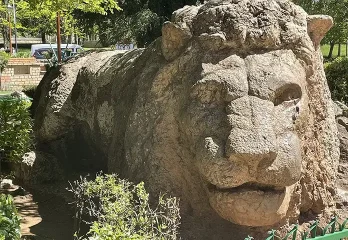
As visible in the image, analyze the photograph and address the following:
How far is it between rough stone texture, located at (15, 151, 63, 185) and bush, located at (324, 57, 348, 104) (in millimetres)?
5536

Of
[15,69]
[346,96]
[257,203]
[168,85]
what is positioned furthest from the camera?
[15,69]

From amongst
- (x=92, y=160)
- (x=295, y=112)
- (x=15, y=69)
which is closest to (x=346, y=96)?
(x=92, y=160)

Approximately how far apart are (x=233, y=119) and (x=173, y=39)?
38.9 inches

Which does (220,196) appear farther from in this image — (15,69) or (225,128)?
(15,69)

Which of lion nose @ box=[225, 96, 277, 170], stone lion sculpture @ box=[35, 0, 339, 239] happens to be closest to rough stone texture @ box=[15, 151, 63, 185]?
stone lion sculpture @ box=[35, 0, 339, 239]

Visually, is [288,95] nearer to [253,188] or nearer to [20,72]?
[253,188]

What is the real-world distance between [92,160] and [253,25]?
11.2 ft

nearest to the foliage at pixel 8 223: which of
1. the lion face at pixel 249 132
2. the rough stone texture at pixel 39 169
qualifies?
the lion face at pixel 249 132

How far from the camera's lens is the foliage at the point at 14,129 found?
6.94 meters

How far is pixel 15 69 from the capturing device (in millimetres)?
20438

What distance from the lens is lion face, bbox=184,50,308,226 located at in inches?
146

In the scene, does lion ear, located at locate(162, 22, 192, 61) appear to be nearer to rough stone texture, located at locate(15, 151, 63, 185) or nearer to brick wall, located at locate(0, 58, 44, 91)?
rough stone texture, located at locate(15, 151, 63, 185)

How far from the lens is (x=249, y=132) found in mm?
3729

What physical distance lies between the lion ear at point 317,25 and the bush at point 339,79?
18.5ft
